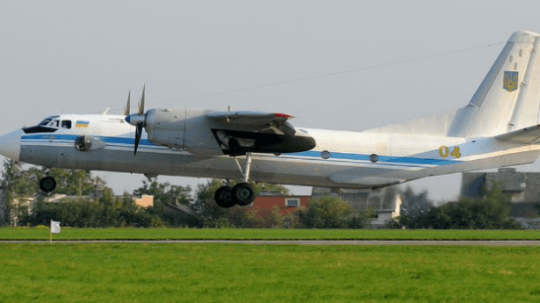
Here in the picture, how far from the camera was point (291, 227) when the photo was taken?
168 feet

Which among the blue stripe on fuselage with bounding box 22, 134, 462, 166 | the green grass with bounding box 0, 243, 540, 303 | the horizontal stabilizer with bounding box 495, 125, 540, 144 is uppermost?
the horizontal stabilizer with bounding box 495, 125, 540, 144

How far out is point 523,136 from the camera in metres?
33.8

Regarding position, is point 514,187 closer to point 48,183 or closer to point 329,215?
point 329,215

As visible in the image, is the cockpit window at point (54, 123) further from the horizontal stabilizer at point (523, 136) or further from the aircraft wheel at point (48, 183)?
the horizontal stabilizer at point (523, 136)

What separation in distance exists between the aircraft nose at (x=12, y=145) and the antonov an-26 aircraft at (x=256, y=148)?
4 cm

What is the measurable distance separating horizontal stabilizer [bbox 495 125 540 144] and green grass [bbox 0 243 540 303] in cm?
568

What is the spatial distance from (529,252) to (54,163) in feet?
55.8

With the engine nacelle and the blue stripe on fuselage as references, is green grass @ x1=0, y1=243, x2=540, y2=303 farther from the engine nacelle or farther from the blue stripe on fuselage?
the blue stripe on fuselage

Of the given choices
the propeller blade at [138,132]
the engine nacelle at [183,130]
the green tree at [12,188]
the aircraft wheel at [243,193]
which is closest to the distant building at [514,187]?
the aircraft wheel at [243,193]

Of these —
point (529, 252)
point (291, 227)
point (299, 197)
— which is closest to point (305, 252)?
point (529, 252)

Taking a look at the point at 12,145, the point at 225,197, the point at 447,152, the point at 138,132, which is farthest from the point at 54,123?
the point at 447,152

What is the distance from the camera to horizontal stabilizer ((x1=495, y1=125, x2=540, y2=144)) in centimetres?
3327

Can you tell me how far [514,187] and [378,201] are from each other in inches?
239

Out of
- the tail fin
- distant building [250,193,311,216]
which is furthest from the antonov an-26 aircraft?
distant building [250,193,311,216]
